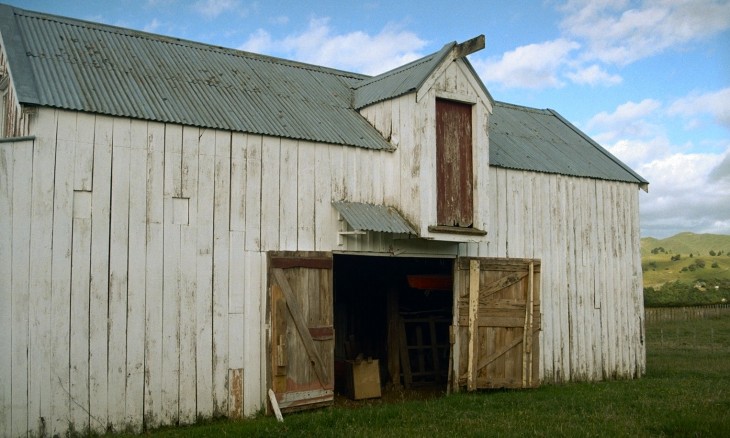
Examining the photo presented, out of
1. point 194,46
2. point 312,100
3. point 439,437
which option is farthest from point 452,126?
point 439,437

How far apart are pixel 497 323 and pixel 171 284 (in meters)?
6.57

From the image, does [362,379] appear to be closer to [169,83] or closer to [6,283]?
[169,83]

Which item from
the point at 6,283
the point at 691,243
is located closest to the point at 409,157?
the point at 6,283

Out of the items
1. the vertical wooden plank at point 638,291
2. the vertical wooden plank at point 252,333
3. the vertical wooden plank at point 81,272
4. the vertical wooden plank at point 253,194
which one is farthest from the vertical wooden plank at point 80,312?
the vertical wooden plank at point 638,291

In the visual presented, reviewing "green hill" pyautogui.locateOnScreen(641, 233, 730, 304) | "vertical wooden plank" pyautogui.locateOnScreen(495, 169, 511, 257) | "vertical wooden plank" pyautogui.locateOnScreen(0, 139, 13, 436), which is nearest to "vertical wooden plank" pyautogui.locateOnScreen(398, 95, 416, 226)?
"vertical wooden plank" pyautogui.locateOnScreen(495, 169, 511, 257)

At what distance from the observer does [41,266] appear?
956cm

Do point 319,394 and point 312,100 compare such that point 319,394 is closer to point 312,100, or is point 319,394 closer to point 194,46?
point 312,100

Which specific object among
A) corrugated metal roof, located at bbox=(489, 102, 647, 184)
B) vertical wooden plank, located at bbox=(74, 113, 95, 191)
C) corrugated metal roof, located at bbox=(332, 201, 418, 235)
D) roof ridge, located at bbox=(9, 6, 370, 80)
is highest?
roof ridge, located at bbox=(9, 6, 370, 80)

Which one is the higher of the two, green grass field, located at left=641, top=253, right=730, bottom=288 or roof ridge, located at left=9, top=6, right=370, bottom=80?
roof ridge, located at left=9, top=6, right=370, bottom=80

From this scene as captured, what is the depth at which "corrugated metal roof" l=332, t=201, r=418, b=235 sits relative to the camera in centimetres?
1205

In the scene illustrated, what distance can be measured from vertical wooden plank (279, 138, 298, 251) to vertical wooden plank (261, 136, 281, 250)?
90 millimetres

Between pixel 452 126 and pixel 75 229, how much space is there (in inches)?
270

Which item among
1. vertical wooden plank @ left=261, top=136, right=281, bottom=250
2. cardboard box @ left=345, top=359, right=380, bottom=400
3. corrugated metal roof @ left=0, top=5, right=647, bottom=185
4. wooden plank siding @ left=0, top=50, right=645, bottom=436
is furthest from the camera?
cardboard box @ left=345, top=359, right=380, bottom=400

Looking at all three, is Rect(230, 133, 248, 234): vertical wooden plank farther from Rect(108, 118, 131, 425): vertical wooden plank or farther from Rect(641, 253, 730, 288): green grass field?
Rect(641, 253, 730, 288): green grass field
